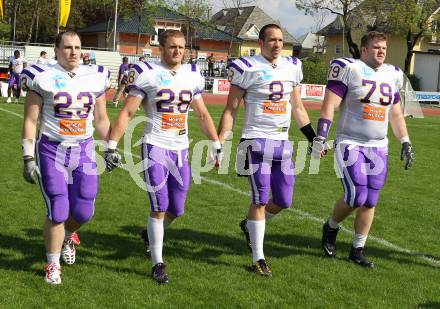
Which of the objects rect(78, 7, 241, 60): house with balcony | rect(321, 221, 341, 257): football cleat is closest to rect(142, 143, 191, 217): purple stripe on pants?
rect(321, 221, 341, 257): football cleat

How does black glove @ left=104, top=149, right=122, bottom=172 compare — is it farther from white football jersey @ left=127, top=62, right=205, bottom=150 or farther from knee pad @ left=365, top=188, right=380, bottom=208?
knee pad @ left=365, top=188, right=380, bottom=208

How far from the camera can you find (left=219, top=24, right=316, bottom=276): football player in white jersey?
5.22 meters

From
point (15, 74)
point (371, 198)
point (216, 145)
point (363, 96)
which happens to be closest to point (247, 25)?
point (15, 74)

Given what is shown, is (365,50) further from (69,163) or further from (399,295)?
(69,163)

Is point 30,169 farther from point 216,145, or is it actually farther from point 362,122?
point 362,122

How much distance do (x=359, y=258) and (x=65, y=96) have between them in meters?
2.96

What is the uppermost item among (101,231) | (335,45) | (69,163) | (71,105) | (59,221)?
(335,45)

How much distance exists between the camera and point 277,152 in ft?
17.3

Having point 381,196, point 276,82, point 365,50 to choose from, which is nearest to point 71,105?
point 276,82

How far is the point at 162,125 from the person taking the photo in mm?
4891

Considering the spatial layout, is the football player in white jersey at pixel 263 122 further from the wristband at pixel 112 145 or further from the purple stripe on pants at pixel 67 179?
the purple stripe on pants at pixel 67 179

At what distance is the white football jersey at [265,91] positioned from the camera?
5230 mm

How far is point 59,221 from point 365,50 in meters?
3.03

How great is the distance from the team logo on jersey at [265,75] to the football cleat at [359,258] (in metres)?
1.77
